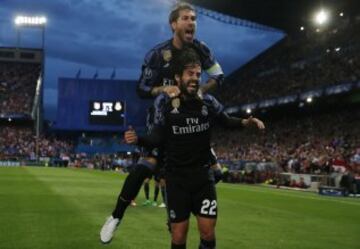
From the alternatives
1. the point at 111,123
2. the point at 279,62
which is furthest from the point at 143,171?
the point at 111,123

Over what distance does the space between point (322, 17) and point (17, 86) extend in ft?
141

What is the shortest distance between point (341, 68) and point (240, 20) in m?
19.8

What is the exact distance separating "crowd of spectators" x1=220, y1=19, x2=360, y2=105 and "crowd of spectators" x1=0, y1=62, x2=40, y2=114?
26177 mm

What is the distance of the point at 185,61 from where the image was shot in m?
6.51

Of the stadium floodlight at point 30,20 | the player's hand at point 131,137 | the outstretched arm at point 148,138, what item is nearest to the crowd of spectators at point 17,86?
the stadium floodlight at point 30,20

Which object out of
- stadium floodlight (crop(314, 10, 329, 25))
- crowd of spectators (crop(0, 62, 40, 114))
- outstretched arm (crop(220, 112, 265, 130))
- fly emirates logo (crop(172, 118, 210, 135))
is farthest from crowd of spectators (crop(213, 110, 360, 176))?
crowd of spectators (crop(0, 62, 40, 114))

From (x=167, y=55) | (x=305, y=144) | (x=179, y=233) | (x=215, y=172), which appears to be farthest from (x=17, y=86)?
(x=179, y=233)

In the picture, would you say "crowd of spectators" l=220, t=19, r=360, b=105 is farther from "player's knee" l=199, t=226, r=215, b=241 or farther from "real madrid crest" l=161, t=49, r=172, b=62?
"player's knee" l=199, t=226, r=215, b=241

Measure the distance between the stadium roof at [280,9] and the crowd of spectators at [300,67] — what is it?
1.98 metres

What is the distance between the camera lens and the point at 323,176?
101 ft

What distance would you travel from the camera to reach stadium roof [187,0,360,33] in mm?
57094

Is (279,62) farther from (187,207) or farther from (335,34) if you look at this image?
(187,207)

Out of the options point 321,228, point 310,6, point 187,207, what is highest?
point 310,6

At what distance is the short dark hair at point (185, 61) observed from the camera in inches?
255
